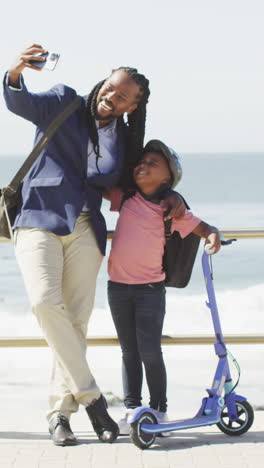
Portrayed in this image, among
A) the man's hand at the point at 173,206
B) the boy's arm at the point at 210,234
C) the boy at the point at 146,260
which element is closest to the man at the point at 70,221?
the boy at the point at 146,260

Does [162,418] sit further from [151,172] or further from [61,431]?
[151,172]

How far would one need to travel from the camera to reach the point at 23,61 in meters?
3.52

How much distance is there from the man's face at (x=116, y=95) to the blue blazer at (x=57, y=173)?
4.1 inches

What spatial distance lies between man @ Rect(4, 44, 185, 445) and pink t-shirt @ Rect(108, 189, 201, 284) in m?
0.10

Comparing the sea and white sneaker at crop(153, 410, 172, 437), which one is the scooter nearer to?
white sneaker at crop(153, 410, 172, 437)

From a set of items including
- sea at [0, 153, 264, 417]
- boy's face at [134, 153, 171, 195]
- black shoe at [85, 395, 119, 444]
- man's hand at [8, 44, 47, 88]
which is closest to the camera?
man's hand at [8, 44, 47, 88]

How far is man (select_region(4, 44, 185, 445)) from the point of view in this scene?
12.2 ft

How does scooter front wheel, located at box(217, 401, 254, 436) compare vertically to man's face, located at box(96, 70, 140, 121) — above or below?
below

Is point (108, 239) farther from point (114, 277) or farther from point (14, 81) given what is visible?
point (14, 81)

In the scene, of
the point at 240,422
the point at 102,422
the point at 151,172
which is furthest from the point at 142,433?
the point at 151,172

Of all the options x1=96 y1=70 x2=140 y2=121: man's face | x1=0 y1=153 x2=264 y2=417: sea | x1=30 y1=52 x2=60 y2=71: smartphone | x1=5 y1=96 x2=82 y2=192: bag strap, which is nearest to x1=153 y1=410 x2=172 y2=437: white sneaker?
x1=5 y1=96 x2=82 y2=192: bag strap

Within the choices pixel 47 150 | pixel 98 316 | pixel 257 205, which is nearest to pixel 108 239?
pixel 47 150

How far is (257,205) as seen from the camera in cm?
3634

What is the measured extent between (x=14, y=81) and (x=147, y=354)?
1308 millimetres
